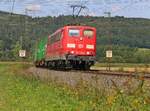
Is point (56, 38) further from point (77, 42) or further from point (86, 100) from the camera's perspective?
point (86, 100)

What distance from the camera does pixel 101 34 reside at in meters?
125

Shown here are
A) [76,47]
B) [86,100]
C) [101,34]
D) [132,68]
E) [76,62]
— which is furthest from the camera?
[101,34]

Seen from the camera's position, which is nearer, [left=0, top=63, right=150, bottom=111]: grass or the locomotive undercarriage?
[left=0, top=63, right=150, bottom=111]: grass

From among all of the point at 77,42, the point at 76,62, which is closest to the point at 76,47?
the point at 77,42

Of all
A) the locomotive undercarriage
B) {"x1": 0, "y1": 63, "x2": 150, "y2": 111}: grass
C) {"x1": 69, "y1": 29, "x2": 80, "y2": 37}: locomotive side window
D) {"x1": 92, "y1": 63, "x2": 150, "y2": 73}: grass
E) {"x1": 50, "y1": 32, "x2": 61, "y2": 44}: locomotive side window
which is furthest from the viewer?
{"x1": 50, "y1": 32, "x2": 61, "y2": 44}: locomotive side window

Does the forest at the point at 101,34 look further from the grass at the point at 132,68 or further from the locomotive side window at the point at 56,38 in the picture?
the locomotive side window at the point at 56,38

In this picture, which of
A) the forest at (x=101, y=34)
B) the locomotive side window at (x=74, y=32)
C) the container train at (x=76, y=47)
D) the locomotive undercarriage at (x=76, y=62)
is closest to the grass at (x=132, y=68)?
the locomotive undercarriage at (x=76, y=62)

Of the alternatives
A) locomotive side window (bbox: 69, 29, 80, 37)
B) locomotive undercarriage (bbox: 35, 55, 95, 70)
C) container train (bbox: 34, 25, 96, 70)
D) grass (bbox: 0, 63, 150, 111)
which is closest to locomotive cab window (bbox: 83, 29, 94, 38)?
container train (bbox: 34, 25, 96, 70)

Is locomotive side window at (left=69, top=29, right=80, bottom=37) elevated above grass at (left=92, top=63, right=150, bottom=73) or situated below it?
above

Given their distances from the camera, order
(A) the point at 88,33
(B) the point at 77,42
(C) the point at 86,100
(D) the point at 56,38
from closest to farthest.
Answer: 1. (C) the point at 86,100
2. (B) the point at 77,42
3. (A) the point at 88,33
4. (D) the point at 56,38

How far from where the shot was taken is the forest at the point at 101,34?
89.0 m

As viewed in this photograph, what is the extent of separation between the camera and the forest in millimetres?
89000

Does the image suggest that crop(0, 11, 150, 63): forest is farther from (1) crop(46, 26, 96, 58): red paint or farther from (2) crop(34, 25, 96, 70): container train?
(1) crop(46, 26, 96, 58): red paint

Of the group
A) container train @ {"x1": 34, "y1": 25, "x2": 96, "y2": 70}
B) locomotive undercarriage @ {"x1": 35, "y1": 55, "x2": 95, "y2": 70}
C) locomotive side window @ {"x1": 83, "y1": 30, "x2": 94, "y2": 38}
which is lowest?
locomotive undercarriage @ {"x1": 35, "y1": 55, "x2": 95, "y2": 70}
